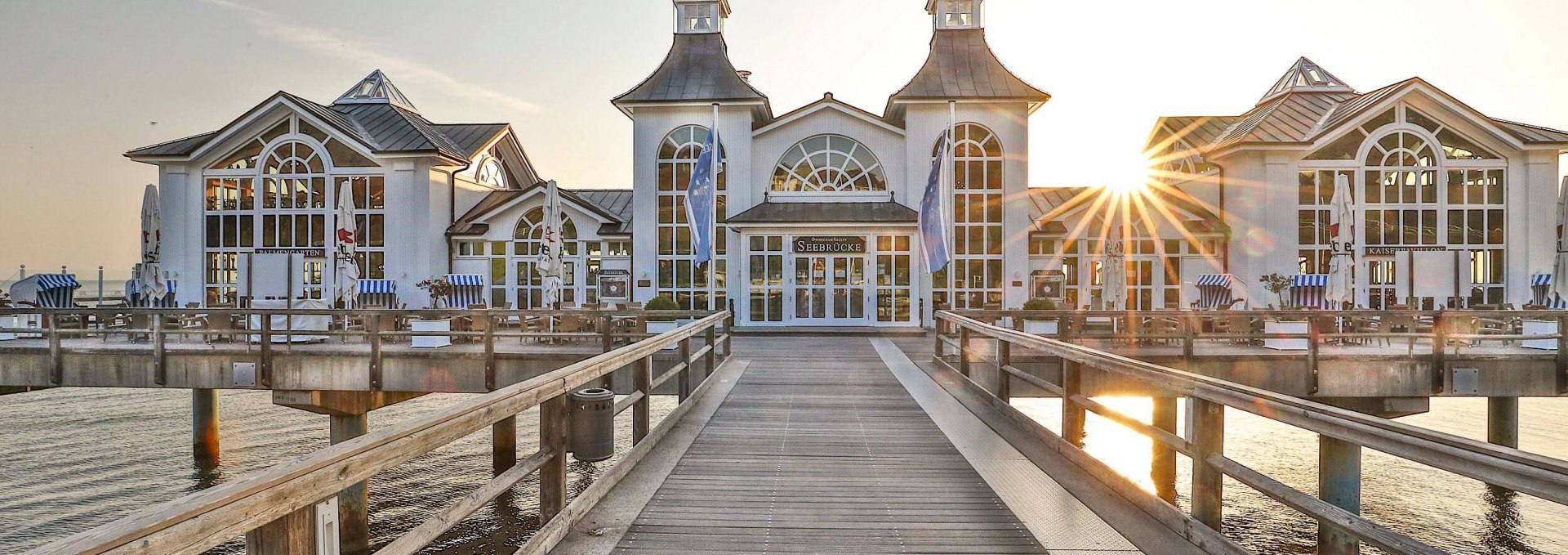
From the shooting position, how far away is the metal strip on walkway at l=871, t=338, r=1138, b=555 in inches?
175

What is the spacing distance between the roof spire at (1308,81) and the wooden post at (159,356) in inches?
1163

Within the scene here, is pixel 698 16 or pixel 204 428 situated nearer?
pixel 204 428

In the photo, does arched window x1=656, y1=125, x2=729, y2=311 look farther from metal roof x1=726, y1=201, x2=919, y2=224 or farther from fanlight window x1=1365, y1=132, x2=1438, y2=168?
fanlight window x1=1365, y1=132, x2=1438, y2=168

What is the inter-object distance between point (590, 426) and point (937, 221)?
1321 centimetres

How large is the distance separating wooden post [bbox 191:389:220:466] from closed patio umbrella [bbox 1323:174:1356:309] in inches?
831

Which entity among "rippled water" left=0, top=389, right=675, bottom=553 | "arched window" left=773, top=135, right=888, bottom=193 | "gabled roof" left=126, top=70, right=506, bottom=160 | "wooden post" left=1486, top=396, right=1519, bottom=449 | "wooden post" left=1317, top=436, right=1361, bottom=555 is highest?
"gabled roof" left=126, top=70, right=506, bottom=160

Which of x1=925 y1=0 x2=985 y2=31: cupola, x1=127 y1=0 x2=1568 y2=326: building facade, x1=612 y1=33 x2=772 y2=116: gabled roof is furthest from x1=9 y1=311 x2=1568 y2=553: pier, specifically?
x1=925 y1=0 x2=985 y2=31: cupola

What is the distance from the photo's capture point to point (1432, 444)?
2.81 metres

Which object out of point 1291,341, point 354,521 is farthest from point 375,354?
point 1291,341

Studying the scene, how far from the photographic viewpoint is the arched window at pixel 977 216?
23.3 m

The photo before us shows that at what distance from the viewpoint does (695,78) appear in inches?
945

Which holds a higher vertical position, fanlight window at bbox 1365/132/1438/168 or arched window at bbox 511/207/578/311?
fanlight window at bbox 1365/132/1438/168

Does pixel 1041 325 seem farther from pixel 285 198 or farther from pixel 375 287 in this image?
pixel 285 198

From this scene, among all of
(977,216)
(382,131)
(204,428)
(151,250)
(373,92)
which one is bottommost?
(204,428)
